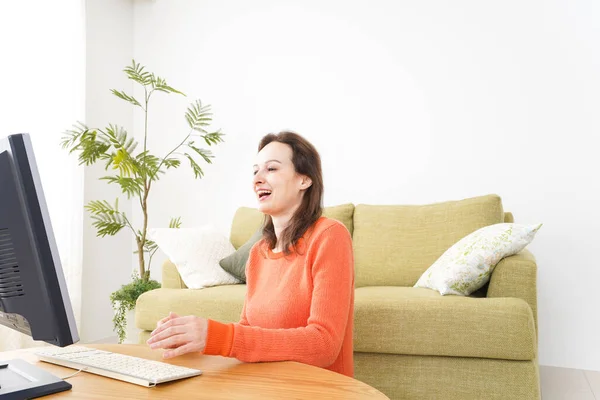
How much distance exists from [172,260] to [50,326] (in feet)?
7.39

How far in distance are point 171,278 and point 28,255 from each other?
2306 mm

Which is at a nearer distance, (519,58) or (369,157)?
(519,58)

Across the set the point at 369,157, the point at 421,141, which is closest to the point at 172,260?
the point at 369,157

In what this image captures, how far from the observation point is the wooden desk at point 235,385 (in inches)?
34.9

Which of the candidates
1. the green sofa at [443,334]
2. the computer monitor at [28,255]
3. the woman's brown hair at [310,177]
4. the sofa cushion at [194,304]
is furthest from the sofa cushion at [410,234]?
the computer monitor at [28,255]

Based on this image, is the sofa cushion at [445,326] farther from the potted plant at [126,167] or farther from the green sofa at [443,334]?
the potted plant at [126,167]

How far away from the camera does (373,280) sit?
3.04 m

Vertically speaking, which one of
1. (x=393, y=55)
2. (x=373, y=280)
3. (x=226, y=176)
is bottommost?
(x=373, y=280)

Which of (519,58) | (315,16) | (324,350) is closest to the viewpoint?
(324,350)

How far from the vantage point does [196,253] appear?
3.05 meters

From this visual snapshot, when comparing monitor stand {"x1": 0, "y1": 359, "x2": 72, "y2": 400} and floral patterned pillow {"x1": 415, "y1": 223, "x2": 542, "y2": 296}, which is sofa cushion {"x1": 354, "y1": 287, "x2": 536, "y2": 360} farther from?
monitor stand {"x1": 0, "y1": 359, "x2": 72, "y2": 400}

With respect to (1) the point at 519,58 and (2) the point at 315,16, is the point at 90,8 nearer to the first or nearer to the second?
(2) the point at 315,16

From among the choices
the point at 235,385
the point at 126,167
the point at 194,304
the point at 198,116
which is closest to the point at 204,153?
the point at 198,116

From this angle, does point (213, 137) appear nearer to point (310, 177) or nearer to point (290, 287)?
point (310, 177)
